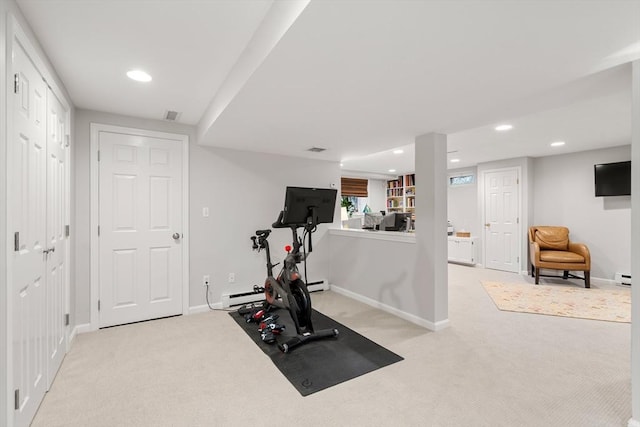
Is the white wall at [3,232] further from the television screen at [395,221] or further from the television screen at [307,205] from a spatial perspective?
the television screen at [395,221]

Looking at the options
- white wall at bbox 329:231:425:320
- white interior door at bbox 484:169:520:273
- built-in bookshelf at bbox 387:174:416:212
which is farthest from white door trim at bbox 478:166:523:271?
white wall at bbox 329:231:425:320

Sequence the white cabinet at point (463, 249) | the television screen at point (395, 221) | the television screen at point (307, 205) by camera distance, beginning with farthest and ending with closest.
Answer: the white cabinet at point (463, 249), the television screen at point (395, 221), the television screen at point (307, 205)

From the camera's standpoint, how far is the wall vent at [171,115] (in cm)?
304

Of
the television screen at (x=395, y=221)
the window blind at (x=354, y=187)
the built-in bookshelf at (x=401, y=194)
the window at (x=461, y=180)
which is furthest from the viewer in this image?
the built-in bookshelf at (x=401, y=194)

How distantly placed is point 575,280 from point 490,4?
5776 millimetres

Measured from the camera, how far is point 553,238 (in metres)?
5.11

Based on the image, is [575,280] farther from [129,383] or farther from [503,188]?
[129,383]

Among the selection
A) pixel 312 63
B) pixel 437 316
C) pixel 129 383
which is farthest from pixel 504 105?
pixel 129 383

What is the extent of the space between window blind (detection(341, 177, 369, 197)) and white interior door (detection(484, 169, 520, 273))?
114 inches

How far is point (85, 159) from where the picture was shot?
2947 mm

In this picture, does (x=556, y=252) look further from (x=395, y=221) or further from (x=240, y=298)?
(x=240, y=298)

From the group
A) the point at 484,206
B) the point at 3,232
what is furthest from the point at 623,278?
the point at 3,232

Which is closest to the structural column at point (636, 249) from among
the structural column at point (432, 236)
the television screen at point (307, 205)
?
the structural column at point (432, 236)

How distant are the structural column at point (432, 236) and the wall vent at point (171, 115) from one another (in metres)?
2.69
